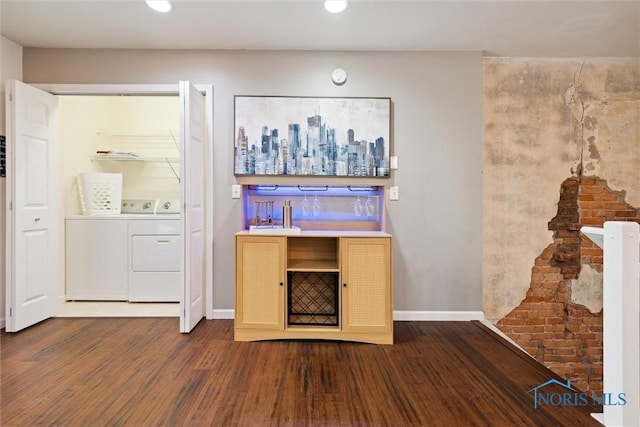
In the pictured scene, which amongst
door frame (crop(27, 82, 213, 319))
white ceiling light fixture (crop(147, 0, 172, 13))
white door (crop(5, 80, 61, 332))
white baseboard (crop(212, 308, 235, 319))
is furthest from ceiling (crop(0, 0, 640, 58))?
white baseboard (crop(212, 308, 235, 319))

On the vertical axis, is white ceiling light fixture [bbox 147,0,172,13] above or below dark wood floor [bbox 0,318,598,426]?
above

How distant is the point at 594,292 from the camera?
122 inches

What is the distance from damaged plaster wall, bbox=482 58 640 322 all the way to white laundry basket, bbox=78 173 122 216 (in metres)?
3.97

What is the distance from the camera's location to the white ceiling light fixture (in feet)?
7.47

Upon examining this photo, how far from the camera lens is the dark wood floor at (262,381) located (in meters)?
1.62

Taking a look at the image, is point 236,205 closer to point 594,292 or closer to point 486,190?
point 486,190

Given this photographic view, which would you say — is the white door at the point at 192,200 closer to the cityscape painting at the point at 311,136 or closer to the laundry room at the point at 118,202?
the cityscape painting at the point at 311,136

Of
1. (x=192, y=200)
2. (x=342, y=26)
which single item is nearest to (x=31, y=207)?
→ (x=192, y=200)

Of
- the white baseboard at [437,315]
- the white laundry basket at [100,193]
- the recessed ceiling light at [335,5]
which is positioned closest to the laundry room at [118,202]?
the white laundry basket at [100,193]

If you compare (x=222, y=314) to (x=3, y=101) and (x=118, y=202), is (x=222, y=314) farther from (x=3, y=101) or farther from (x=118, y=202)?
(x=3, y=101)

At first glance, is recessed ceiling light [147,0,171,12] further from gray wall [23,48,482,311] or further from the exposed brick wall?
the exposed brick wall

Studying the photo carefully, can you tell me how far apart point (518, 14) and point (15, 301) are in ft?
14.5

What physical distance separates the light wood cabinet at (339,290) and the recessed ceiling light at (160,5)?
168 centimetres

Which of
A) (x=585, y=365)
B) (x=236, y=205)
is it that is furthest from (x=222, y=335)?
(x=585, y=365)
